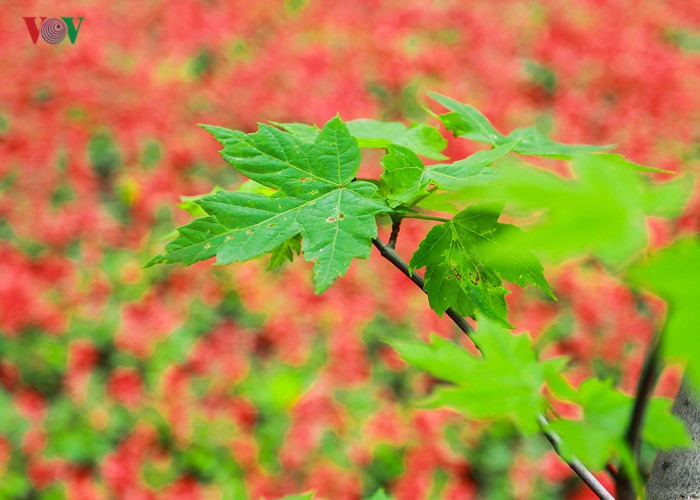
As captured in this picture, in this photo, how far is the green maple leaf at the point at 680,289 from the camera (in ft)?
0.93

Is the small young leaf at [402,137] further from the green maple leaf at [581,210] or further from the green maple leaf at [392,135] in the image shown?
the green maple leaf at [581,210]

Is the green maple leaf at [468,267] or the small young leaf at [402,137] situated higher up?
the small young leaf at [402,137]

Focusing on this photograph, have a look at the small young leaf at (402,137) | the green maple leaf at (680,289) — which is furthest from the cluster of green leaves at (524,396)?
the small young leaf at (402,137)

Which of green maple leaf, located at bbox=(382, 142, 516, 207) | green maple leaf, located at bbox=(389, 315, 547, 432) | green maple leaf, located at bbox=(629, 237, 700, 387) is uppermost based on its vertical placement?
green maple leaf, located at bbox=(629, 237, 700, 387)

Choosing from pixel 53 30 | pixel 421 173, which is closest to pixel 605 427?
pixel 421 173

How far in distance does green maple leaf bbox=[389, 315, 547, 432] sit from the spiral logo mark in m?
4.45

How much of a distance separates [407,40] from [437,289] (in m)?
3.90

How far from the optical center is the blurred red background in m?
2.32

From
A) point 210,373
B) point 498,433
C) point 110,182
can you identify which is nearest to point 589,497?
point 498,433

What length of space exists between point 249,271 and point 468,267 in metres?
2.37

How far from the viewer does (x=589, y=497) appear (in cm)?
229

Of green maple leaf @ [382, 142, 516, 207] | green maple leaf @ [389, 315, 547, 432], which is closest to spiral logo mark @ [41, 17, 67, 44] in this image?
green maple leaf @ [382, 142, 516, 207]

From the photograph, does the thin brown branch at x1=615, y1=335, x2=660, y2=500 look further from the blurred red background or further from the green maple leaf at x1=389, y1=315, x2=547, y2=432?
the blurred red background

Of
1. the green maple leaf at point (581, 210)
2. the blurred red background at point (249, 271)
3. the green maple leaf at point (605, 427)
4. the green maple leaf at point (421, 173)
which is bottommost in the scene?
the blurred red background at point (249, 271)
